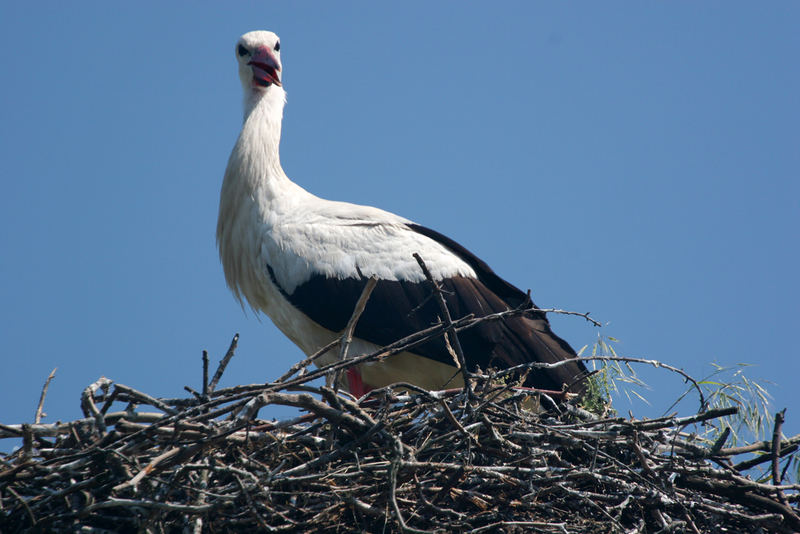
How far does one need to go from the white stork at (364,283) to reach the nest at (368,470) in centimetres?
134

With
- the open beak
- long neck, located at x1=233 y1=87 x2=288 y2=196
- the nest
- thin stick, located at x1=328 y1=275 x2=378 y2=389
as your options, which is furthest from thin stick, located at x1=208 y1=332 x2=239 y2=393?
the open beak

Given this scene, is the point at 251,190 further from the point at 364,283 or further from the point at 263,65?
the point at 364,283

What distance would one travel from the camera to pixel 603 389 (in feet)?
16.4

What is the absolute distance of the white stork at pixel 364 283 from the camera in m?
5.46

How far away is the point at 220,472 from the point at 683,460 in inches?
75.2

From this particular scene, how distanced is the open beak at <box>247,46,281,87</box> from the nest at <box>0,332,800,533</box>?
3066 mm

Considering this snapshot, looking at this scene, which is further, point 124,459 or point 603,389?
point 603,389

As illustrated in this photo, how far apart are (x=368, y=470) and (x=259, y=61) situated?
3622 millimetres

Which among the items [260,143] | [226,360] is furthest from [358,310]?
[260,143]

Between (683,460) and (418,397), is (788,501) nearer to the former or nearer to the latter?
(683,460)

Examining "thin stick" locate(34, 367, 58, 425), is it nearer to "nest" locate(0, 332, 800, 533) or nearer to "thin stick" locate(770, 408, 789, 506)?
"nest" locate(0, 332, 800, 533)

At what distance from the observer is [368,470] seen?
359cm

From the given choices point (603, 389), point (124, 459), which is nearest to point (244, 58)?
point (603, 389)

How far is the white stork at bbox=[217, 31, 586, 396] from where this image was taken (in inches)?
215
